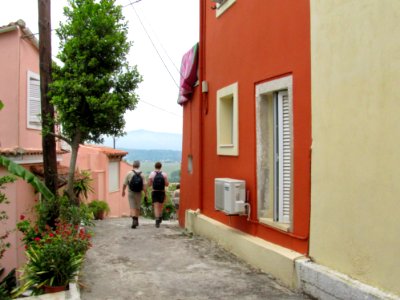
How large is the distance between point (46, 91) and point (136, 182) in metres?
3.25

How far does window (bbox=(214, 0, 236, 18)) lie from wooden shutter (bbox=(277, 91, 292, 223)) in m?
2.71

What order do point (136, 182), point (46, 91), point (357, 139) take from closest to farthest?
point (357, 139)
point (46, 91)
point (136, 182)

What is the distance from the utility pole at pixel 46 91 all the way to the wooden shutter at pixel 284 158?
5403 mm

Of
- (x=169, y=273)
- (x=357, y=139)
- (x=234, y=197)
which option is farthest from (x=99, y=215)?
(x=357, y=139)

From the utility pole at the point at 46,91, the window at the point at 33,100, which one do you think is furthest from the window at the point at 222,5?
the window at the point at 33,100

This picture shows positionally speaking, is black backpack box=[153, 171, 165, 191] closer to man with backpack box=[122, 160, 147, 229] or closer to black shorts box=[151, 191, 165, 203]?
black shorts box=[151, 191, 165, 203]

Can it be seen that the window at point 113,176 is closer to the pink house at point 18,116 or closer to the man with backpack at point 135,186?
the pink house at point 18,116

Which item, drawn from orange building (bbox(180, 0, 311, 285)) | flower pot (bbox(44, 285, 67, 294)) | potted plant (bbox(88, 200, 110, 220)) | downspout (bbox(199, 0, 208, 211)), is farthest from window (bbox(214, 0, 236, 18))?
potted plant (bbox(88, 200, 110, 220))

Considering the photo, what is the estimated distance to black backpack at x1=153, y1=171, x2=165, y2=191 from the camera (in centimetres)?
1261

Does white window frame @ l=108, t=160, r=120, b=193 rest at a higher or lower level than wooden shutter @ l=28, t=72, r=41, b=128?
lower

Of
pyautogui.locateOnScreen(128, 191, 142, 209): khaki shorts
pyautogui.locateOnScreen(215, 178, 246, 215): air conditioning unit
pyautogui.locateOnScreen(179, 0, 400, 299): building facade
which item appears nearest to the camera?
pyautogui.locateOnScreen(179, 0, 400, 299): building facade

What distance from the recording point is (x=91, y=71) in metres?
10.9

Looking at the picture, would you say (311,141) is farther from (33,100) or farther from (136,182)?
(33,100)

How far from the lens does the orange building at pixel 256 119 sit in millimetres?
6414
